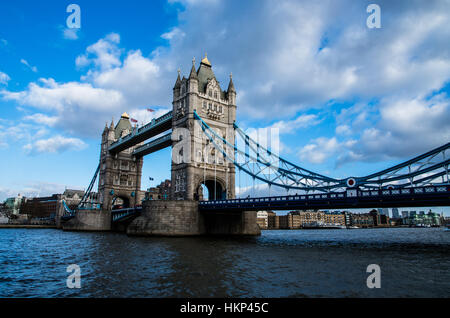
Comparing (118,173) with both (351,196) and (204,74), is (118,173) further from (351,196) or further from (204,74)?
(351,196)

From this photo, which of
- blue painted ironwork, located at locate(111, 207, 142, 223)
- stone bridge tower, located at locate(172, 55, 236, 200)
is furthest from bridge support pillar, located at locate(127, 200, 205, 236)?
blue painted ironwork, located at locate(111, 207, 142, 223)

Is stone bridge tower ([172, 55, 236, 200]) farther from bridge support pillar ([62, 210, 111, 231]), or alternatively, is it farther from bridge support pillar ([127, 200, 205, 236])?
bridge support pillar ([62, 210, 111, 231])

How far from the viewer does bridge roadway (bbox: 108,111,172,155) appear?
55881mm

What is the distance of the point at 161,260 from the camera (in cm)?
1850

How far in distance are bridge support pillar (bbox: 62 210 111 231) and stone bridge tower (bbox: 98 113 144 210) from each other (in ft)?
29.0

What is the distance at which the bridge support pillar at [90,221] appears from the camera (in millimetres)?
59256

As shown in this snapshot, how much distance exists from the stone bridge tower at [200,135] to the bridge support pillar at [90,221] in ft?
69.3

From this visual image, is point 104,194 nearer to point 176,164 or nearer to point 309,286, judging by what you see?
point 176,164

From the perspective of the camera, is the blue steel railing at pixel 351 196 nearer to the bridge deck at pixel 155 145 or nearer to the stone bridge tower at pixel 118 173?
the bridge deck at pixel 155 145

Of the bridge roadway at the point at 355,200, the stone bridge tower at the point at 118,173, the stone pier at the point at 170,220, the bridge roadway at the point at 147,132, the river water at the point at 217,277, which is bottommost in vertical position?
the river water at the point at 217,277

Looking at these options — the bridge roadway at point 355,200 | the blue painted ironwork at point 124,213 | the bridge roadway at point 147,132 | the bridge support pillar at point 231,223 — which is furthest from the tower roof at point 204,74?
the blue painted ironwork at point 124,213

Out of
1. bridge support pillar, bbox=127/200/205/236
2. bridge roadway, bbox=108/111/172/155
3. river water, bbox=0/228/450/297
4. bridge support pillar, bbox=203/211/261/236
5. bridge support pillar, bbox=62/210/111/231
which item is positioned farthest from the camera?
bridge support pillar, bbox=62/210/111/231

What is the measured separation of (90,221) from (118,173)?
16.2m
